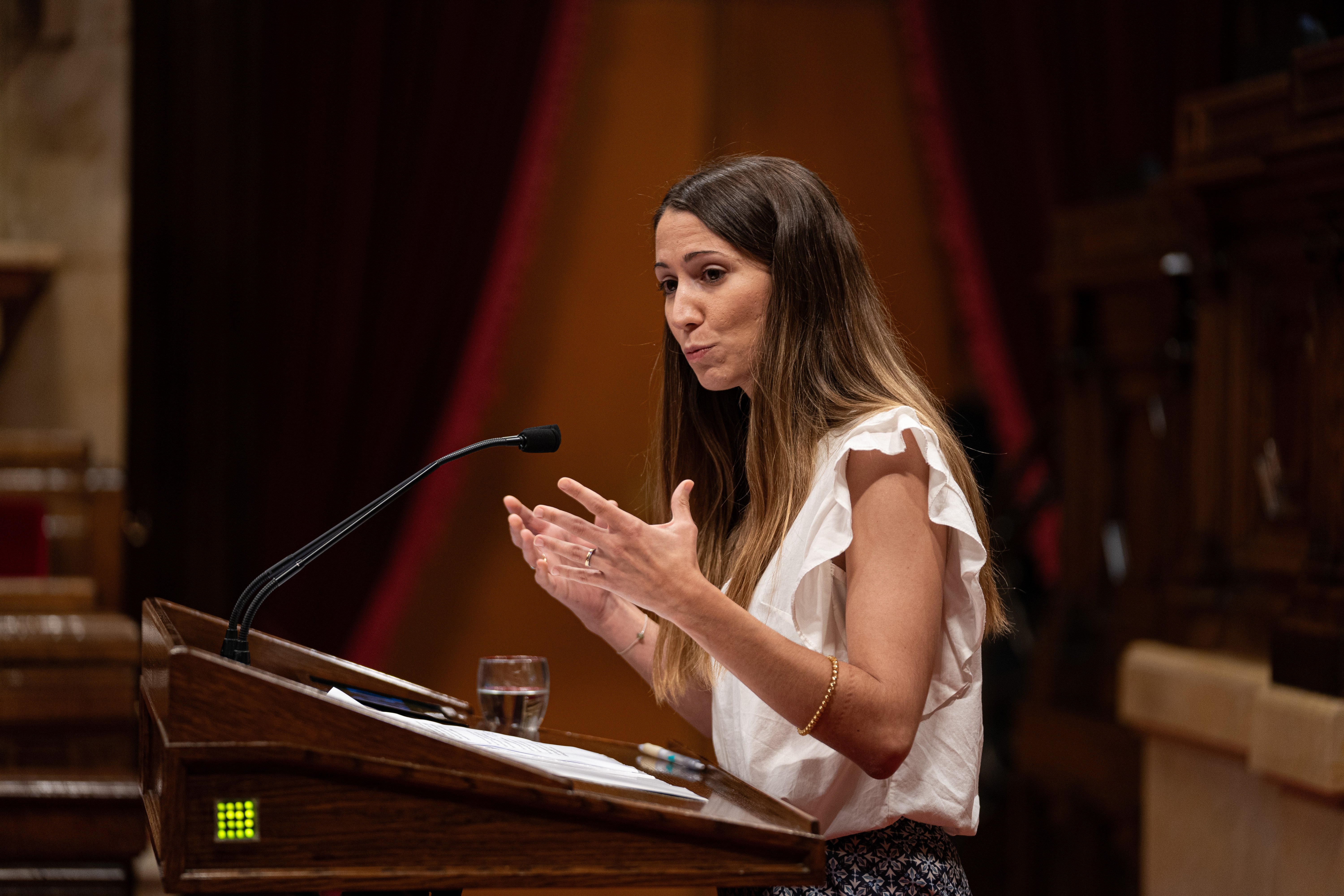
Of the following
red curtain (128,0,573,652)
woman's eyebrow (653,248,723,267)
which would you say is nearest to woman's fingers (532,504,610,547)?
woman's eyebrow (653,248,723,267)

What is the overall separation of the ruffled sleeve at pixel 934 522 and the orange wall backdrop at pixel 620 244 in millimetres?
3003

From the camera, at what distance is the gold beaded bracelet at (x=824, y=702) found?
1329mm

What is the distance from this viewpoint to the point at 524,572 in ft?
15.3

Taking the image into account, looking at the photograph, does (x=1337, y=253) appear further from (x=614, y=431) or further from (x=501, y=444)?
(x=614, y=431)

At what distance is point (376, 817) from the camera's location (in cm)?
114

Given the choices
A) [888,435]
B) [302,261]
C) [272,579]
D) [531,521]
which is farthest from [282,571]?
[302,261]

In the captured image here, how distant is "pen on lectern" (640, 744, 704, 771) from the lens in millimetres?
1517

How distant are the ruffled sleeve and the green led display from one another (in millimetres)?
617

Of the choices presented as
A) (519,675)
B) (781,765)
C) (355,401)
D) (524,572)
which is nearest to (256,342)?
(355,401)

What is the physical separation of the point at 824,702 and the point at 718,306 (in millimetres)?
504

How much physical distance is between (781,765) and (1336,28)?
133 inches

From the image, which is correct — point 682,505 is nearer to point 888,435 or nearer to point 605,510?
point 605,510

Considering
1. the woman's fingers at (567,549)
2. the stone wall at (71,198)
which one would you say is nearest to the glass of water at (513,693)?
the woman's fingers at (567,549)

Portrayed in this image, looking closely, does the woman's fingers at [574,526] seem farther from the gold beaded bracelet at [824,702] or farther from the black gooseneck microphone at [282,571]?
the gold beaded bracelet at [824,702]
